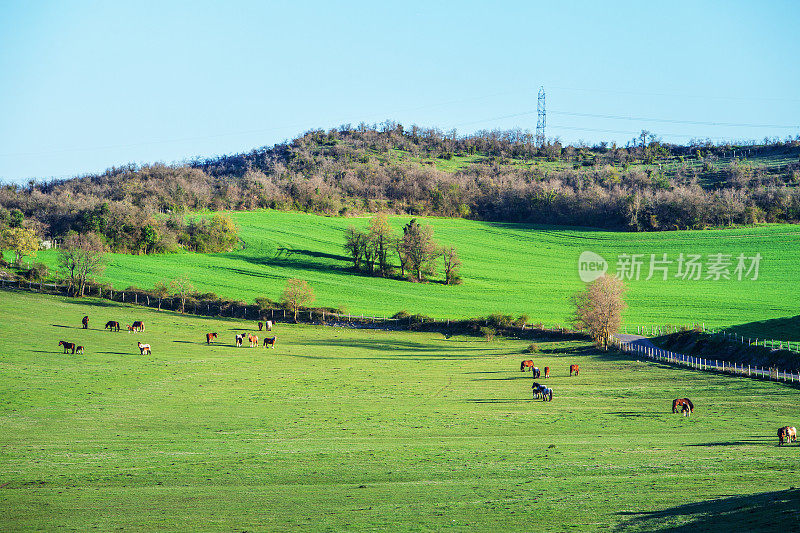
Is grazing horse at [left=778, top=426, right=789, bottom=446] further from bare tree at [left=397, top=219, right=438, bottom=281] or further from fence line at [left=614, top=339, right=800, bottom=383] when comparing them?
bare tree at [left=397, top=219, right=438, bottom=281]

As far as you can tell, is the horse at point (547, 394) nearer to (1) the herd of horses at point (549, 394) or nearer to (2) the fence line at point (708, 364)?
(1) the herd of horses at point (549, 394)

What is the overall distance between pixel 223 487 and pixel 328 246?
97.9 meters

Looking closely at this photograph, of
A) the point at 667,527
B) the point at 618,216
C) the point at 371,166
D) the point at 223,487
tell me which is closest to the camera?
the point at 667,527

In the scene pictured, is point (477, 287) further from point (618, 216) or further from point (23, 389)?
point (23, 389)

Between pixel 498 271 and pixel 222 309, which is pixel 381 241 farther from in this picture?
pixel 222 309

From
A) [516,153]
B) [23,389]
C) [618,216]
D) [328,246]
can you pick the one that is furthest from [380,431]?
[516,153]

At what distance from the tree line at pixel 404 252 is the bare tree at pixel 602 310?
1466 inches

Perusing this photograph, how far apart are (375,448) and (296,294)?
5313 centimetres

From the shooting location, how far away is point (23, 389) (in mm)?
38031

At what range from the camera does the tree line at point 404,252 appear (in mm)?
102125

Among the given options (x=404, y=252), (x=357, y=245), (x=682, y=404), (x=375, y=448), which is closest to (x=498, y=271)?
(x=404, y=252)

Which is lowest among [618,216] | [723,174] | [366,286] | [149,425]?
[149,425]

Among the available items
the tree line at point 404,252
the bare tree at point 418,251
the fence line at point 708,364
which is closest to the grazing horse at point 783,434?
the fence line at point 708,364

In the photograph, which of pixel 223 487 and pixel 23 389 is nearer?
pixel 223 487
